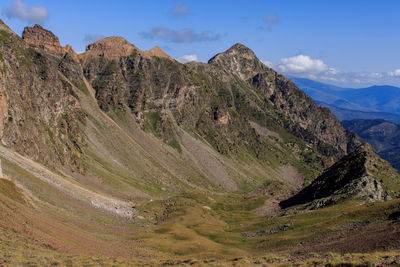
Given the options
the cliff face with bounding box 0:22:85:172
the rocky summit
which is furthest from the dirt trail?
the cliff face with bounding box 0:22:85:172

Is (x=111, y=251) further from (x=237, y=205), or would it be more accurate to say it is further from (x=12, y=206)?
(x=237, y=205)

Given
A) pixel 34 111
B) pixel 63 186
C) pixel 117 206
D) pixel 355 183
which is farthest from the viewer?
pixel 34 111

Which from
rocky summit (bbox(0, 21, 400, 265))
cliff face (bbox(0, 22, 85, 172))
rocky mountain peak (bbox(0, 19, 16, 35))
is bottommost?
rocky summit (bbox(0, 21, 400, 265))

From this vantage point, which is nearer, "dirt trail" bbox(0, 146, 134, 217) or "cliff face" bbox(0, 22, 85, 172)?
"dirt trail" bbox(0, 146, 134, 217)

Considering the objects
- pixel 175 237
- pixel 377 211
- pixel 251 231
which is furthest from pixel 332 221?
pixel 175 237

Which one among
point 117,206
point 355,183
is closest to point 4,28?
point 117,206

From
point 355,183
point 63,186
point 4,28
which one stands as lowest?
point 63,186

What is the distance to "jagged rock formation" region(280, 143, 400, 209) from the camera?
11362 cm

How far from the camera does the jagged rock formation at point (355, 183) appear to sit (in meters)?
114

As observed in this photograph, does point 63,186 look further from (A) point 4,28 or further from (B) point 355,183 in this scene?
(A) point 4,28

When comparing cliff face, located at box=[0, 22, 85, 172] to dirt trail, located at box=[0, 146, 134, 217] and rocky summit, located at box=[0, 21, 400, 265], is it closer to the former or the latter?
rocky summit, located at box=[0, 21, 400, 265]

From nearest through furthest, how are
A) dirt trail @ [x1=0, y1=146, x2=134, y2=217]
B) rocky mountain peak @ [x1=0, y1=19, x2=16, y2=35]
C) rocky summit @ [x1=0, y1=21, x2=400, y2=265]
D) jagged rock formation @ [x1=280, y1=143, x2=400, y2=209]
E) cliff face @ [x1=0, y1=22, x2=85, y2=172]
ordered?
rocky summit @ [x1=0, y1=21, x2=400, y2=265] → dirt trail @ [x1=0, y1=146, x2=134, y2=217] → jagged rock formation @ [x1=280, y1=143, x2=400, y2=209] → cliff face @ [x1=0, y1=22, x2=85, y2=172] → rocky mountain peak @ [x1=0, y1=19, x2=16, y2=35]

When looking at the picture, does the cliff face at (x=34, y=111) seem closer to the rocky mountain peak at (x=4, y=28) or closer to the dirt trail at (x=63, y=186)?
the rocky mountain peak at (x=4, y=28)

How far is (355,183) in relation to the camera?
11931 cm
